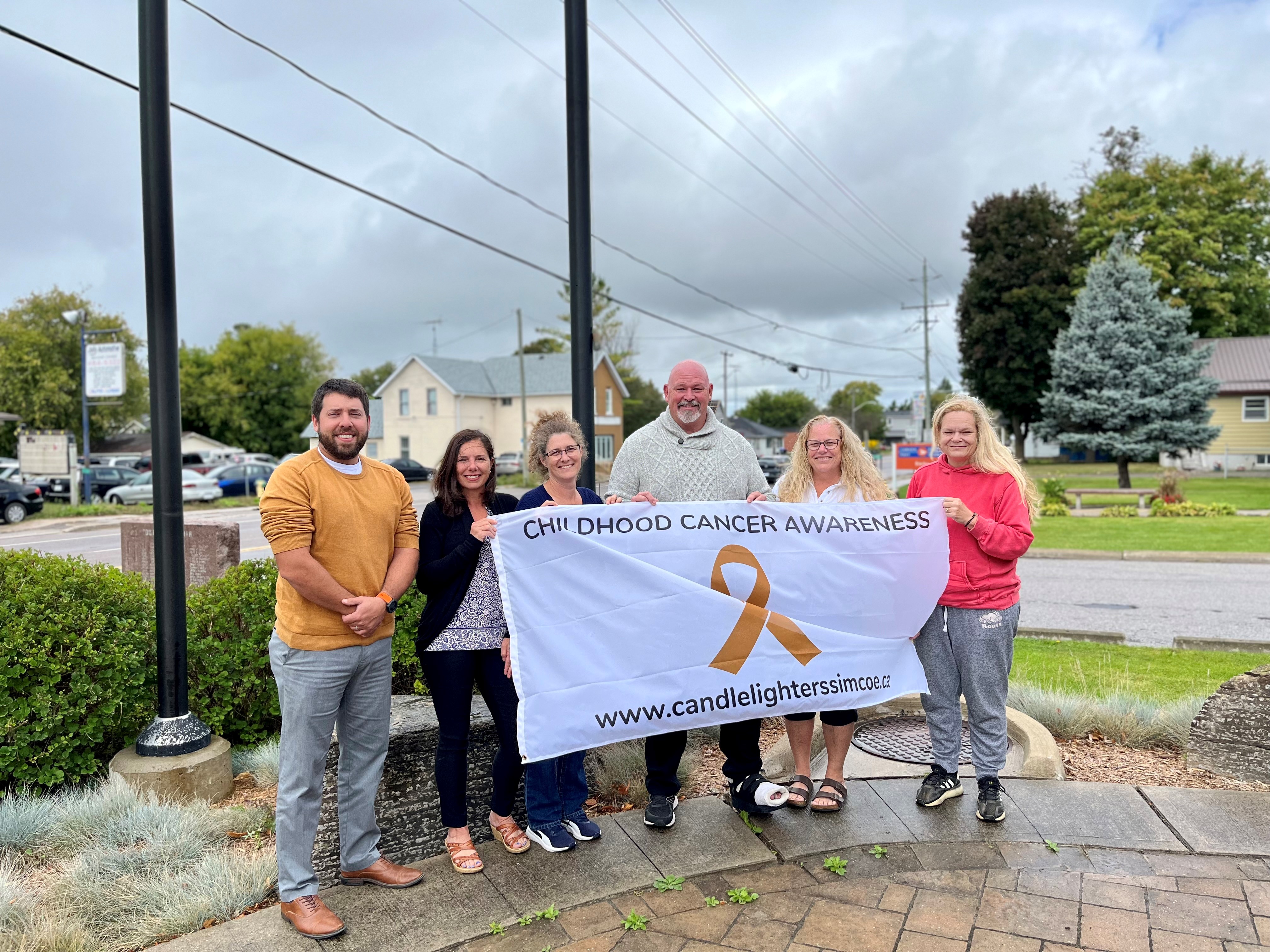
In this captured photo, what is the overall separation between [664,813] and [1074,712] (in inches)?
112

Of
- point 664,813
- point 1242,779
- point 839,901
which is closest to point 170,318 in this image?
point 664,813

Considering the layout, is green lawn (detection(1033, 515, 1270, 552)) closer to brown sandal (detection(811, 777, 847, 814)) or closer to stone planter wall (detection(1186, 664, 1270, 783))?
stone planter wall (detection(1186, 664, 1270, 783))

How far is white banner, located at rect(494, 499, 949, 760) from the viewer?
12.3ft

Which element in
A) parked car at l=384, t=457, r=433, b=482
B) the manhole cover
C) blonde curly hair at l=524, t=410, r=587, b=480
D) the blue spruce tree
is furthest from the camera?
parked car at l=384, t=457, r=433, b=482

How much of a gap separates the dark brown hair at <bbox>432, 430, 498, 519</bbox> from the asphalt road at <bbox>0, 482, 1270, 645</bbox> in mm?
3906

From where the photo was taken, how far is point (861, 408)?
126875 mm

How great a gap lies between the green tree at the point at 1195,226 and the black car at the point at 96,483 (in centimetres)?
4614

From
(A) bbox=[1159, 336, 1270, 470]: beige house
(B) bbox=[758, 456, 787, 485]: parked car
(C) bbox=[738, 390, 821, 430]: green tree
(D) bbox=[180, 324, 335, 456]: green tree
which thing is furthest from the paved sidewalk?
(C) bbox=[738, 390, 821, 430]: green tree

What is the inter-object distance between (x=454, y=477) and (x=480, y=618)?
0.60 meters

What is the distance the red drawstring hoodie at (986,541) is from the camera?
4.04 meters

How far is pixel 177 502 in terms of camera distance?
4633 millimetres

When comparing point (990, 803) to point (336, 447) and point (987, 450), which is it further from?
point (336, 447)

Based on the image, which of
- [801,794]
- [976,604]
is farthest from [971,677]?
[801,794]

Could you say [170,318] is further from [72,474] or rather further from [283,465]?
[72,474]
